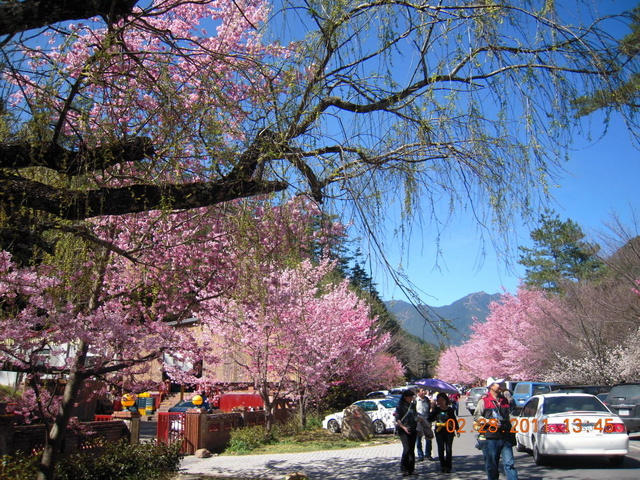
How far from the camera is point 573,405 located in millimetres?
10727

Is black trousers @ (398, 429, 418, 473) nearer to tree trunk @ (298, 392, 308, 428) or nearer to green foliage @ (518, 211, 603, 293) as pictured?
tree trunk @ (298, 392, 308, 428)

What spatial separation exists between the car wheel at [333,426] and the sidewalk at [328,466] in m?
4.51

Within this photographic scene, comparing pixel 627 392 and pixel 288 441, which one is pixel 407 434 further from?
pixel 627 392

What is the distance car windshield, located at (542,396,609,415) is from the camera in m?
10.6

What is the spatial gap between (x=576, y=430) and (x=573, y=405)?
31.5 inches

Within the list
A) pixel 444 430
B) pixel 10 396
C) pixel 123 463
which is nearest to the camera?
pixel 123 463

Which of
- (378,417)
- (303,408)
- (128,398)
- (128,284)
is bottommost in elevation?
(378,417)

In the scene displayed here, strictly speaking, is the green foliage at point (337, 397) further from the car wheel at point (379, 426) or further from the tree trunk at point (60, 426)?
the tree trunk at point (60, 426)

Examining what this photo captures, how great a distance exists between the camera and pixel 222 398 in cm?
2569

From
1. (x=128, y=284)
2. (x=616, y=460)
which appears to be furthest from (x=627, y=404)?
(x=128, y=284)

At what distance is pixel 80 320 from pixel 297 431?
42.2 feet

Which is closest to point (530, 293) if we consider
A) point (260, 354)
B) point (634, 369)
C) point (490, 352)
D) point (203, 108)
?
point (490, 352)

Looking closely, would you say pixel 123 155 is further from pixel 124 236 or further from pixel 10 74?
pixel 124 236

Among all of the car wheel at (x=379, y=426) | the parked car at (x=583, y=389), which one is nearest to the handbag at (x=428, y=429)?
the car wheel at (x=379, y=426)
